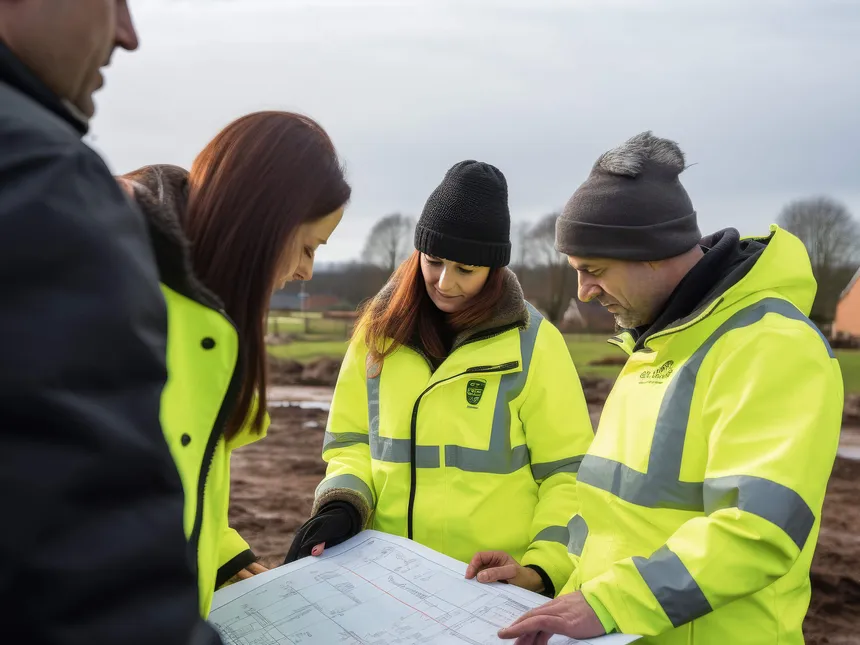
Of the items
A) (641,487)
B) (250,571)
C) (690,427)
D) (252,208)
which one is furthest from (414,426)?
(252,208)

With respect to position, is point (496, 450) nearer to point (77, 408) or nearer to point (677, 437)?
point (677, 437)

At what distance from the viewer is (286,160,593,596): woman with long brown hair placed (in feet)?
6.49

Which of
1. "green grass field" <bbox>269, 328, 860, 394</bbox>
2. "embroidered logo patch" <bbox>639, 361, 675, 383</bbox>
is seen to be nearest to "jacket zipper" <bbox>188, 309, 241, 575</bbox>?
"embroidered logo patch" <bbox>639, 361, 675, 383</bbox>

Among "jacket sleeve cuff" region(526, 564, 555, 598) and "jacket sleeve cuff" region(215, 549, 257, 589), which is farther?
"jacket sleeve cuff" region(526, 564, 555, 598)

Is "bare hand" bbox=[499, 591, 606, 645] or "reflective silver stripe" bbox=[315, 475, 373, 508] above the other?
"bare hand" bbox=[499, 591, 606, 645]

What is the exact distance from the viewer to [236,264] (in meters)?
1.13

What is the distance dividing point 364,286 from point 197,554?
6.34 meters

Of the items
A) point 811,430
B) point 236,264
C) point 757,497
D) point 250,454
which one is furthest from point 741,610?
point 250,454

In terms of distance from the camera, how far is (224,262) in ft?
3.68

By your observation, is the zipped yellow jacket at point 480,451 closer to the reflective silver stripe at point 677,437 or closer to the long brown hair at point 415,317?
the long brown hair at point 415,317

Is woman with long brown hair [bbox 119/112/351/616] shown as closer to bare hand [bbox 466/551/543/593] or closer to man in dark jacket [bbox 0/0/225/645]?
man in dark jacket [bbox 0/0/225/645]

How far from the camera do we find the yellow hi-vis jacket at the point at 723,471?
1.25 meters

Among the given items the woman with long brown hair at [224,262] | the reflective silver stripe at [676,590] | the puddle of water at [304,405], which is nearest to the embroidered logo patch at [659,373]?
the reflective silver stripe at [676,590]

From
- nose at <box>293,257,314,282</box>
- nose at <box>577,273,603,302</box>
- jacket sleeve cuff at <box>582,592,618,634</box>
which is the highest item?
nose at <box>293,257,314,282</box>
